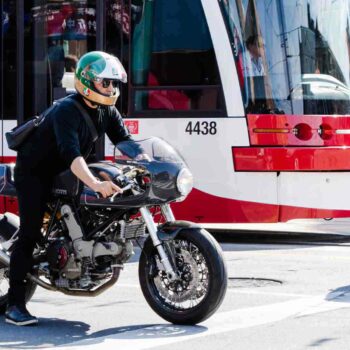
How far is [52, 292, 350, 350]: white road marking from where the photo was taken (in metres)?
7.47

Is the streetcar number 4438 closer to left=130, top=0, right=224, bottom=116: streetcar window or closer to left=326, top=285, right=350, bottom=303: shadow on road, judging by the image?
left=130, top=0, right=224, bottom=116: streetcar window

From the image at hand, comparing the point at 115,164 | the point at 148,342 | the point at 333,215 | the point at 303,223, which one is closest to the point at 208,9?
the point at 333,215

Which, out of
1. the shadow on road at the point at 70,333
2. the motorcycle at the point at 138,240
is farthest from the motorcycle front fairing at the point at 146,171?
the shadow on road at the point at 70,333

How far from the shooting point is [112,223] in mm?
8156

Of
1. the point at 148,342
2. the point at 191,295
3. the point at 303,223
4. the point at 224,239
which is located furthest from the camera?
the point at 303,223

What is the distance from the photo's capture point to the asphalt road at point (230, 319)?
7.48 meters

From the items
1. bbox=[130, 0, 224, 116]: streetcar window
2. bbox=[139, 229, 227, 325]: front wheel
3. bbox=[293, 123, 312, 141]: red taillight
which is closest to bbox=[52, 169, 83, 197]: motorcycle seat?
bbox=[139, 229, 227, 325]: front wheel

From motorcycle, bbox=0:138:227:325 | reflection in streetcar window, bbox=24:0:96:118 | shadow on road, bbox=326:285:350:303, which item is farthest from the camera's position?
reflection in streetcar window, bbox=24:0:96:118

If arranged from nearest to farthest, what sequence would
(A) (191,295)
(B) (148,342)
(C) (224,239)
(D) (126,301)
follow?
(B) (148,342) < (A) (191,295) < (D) (126,301) < (C) (224,239)

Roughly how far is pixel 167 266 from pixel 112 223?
1.58 feet

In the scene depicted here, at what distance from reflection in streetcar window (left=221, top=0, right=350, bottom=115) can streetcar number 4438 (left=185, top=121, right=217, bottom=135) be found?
0.44 m

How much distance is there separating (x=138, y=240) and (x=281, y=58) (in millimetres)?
5424

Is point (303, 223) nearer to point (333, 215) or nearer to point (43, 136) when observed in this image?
point (333, 215)

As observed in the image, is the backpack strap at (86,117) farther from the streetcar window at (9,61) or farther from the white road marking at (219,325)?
the streetcar window at (9,61)
